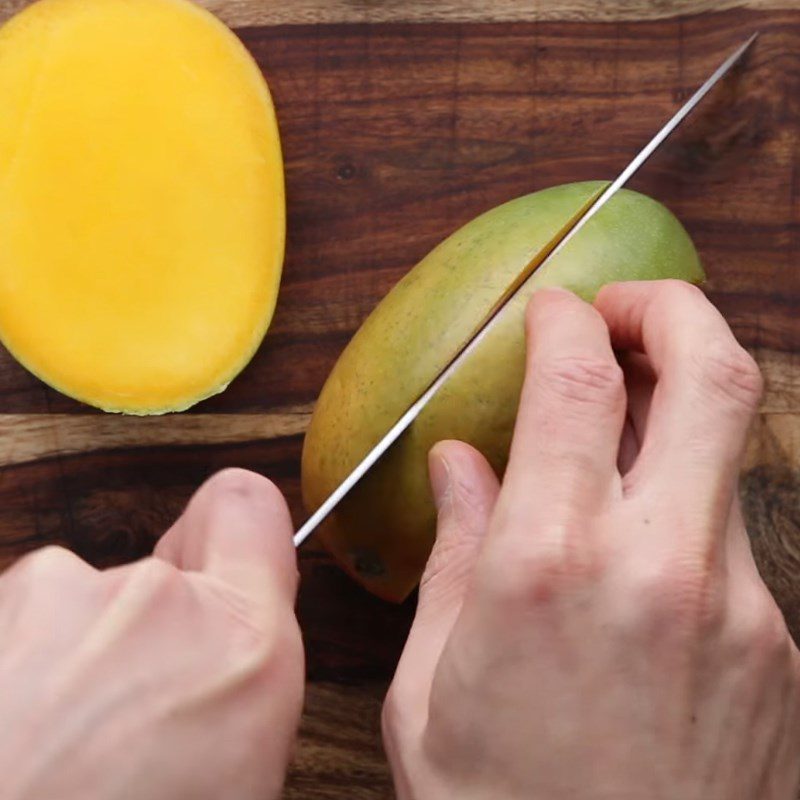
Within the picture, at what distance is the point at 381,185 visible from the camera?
1.10m

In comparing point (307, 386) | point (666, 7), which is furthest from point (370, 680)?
point (666, 7)

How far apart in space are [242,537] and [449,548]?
0.52 feet

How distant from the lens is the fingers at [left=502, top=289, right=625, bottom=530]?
737 mm

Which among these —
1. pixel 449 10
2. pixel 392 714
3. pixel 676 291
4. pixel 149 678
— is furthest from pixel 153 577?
pixel 449 10

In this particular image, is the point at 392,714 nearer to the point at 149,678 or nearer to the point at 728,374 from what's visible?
the point at 149,678

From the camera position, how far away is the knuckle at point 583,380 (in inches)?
30.2

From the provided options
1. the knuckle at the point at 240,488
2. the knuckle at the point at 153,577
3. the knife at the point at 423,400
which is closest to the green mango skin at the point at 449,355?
the knife at the point at 423,400

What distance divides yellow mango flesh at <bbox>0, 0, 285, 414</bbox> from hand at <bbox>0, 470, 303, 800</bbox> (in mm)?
315

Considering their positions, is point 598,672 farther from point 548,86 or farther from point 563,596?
point 548,86

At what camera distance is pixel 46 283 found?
1041mm

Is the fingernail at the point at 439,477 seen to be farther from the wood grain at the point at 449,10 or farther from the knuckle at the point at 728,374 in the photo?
the wood grain at the point at 449,10

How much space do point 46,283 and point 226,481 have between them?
0.35 meters

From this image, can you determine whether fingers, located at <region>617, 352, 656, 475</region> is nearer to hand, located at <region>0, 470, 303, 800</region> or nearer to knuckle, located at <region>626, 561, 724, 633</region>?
knuckle, located at <region>626, 561, 724, 633</region>

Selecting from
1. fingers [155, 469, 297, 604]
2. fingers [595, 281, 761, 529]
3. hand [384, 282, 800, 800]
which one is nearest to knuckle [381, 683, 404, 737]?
hand [384, 282, 800, 800]
